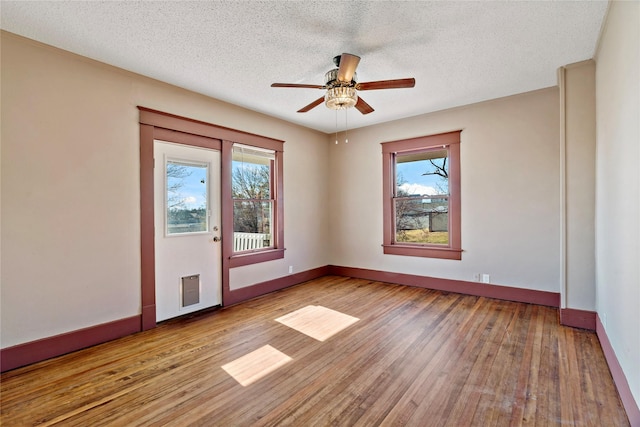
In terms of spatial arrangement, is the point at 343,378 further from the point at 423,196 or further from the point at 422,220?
the point at 423,196

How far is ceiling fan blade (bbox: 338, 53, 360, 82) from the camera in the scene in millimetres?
2449

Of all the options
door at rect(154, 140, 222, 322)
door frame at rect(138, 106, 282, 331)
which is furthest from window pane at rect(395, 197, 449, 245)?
door frame at rect(138, 106, 282, 331)

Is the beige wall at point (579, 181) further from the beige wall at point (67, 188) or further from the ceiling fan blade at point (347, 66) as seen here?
the beige wall at point (67, 188)

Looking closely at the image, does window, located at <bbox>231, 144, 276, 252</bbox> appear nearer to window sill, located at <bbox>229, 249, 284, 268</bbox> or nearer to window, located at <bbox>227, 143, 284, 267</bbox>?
window, located at <bbox>227, 143, 284, 267</bbox>

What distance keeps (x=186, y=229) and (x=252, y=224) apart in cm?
113

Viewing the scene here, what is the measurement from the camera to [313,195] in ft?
18.6

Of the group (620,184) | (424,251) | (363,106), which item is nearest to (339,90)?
(363,106)

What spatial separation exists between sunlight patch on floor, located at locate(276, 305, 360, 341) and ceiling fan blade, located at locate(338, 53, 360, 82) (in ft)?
8.24

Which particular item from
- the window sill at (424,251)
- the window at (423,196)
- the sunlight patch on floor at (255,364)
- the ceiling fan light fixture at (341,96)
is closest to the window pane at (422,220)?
the window at (423,196)

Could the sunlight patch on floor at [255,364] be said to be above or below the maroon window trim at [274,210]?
below

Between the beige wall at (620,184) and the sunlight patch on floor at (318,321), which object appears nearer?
the beige wall at (620,184)

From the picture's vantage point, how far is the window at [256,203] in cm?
436

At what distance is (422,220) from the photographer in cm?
498

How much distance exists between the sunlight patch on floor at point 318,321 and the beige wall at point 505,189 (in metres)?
1.90
